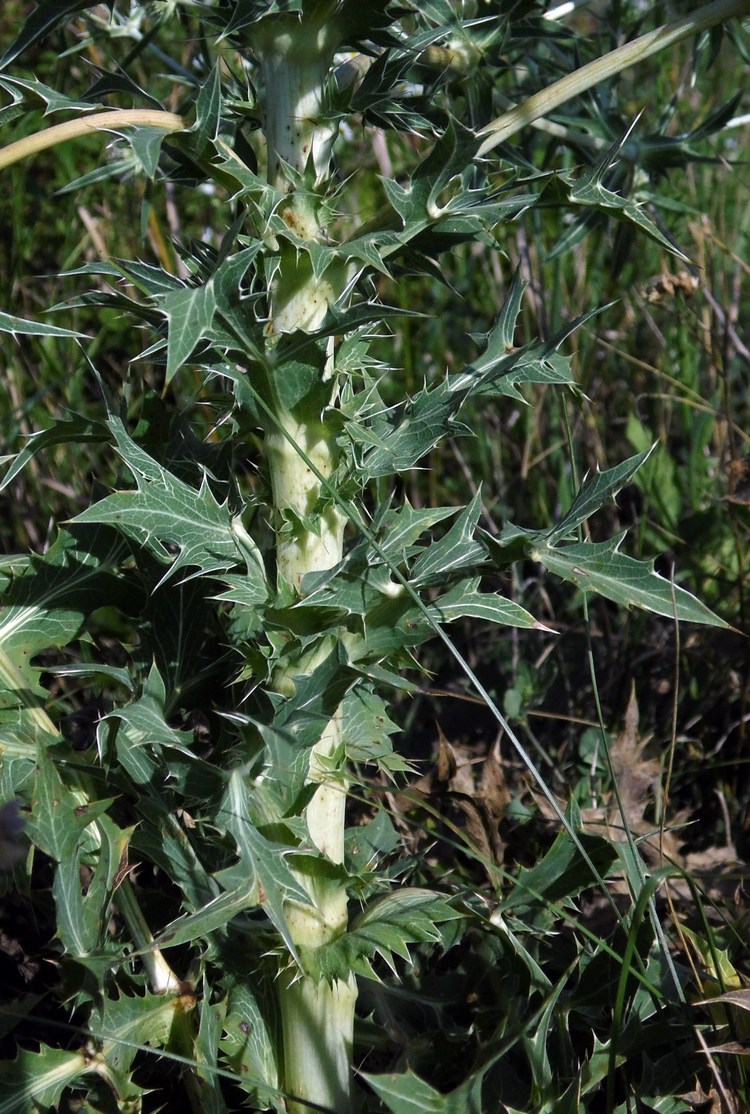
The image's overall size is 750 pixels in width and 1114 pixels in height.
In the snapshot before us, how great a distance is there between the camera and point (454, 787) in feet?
5.42

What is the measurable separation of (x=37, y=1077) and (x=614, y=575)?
0.83 metres

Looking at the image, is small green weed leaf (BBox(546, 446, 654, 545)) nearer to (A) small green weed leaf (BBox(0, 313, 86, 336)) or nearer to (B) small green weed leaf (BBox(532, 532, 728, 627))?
(B) small green weed leaf (BBox(532, 532, 728, 627))

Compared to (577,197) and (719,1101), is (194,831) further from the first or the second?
(577,197)

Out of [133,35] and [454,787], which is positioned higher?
[133,35]

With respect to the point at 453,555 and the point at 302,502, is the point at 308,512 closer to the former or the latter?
the point at 302,502

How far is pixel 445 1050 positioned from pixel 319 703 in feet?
1.65

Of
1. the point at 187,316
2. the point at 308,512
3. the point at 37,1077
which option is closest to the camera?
the point at 187,316

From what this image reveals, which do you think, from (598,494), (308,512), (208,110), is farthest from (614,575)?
(208,110)

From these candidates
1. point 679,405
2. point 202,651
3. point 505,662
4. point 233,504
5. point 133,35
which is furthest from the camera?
point 679,405

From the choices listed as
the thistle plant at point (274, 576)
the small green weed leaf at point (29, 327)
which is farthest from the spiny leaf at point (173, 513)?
the small green weed leaf at point (29, 327)

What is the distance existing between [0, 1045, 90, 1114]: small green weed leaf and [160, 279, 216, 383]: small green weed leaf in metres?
0.74

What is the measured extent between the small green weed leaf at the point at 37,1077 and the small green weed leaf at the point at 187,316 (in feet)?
2.43

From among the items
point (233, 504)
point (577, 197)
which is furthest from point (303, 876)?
point (577, 197)

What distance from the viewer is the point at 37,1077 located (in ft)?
3.49
